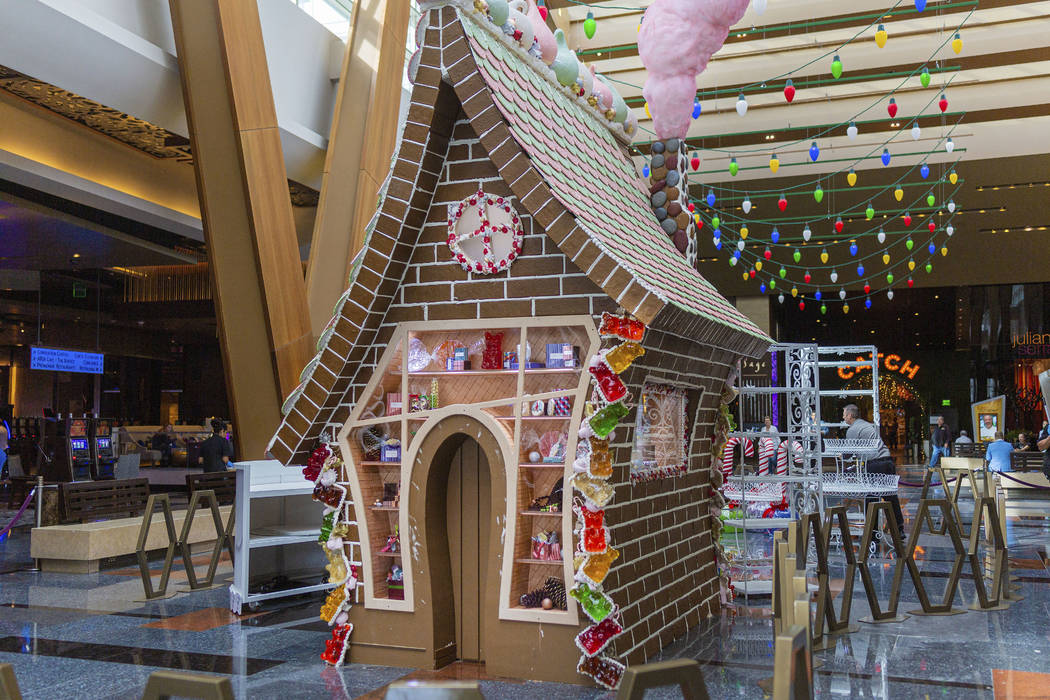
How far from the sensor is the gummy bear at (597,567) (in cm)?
493

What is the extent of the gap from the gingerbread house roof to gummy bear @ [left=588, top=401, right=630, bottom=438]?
1.70 feet

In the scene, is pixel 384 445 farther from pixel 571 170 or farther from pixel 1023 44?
pixel 1023 44

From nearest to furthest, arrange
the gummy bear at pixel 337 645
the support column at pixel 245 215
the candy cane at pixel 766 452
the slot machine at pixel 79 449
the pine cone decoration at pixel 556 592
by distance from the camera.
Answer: the pine cone decoration at pixel 556 592
the gummy bear at pixel 337 645
the support column at pixel 245 215
the candy cane at pixel 766 452
the slot machine at pixel 79 449

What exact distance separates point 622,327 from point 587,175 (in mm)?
1586

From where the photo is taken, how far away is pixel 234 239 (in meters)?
8.66

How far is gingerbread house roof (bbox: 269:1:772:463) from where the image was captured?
200 inches

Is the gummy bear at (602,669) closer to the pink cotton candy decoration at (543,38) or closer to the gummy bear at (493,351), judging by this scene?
the gummy bear at (493,351)

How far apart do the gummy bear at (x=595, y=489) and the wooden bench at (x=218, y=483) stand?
21.9ft

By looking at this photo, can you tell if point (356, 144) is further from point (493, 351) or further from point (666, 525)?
point (666, 525)

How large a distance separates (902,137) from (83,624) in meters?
17.5

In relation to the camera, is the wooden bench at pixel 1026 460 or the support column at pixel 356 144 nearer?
the support column at pixel 356 144

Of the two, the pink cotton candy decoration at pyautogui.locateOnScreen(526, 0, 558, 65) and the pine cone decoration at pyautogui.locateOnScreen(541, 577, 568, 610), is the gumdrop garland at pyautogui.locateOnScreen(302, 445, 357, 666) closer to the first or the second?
the pine cone decoration at pyautogui.locateOnScreen(541, 577, 568, 610)

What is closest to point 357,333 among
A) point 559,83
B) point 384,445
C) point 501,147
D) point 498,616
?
point 384,445

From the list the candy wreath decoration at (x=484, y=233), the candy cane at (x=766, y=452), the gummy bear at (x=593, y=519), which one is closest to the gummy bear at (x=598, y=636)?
the gummy bear at (x=593, y=519)
